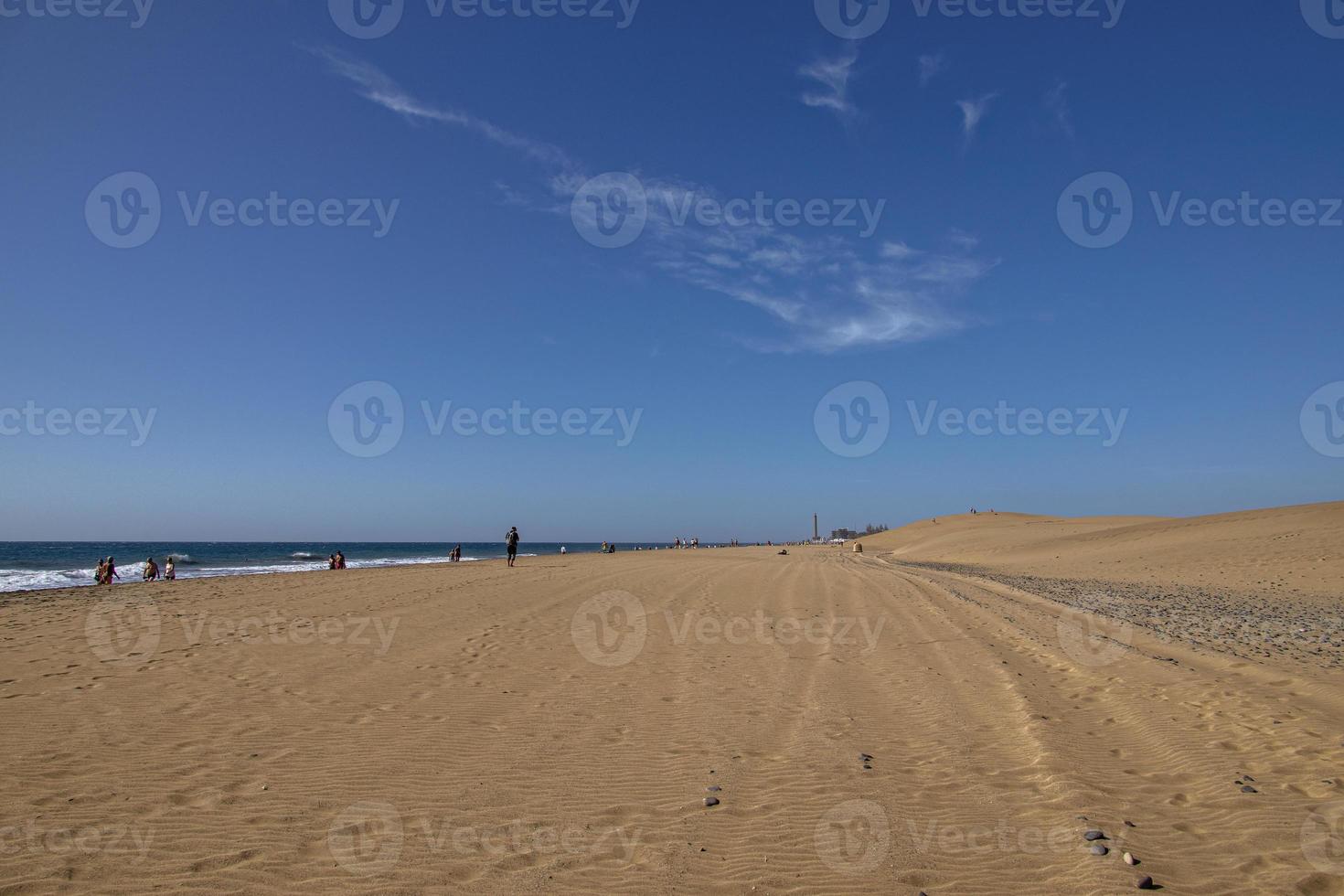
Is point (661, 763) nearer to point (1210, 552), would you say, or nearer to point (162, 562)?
point (1210, 552)

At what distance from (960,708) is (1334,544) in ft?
95.8

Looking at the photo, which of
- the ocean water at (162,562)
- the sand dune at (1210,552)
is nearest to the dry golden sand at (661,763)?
the sand dune at (1210,552)

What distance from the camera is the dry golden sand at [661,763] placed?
4715 millimetres

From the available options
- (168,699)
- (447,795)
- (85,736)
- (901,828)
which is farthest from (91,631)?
(901,828)

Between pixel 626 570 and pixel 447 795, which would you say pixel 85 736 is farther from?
pixel 626 570

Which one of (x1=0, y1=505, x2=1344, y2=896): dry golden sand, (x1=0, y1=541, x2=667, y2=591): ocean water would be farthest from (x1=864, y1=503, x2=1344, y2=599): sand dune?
(x1=0, y1=541, x2=667, y2=591): ocean water

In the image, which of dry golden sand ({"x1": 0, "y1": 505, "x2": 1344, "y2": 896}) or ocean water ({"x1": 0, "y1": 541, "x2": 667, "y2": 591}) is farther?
ocean water ({"x1": 0, "y1": 541, "x2": 667, "y2": 591})

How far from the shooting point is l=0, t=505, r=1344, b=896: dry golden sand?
471cm

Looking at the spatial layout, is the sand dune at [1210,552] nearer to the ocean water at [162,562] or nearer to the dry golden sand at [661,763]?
the dry golden sand at [661,763]

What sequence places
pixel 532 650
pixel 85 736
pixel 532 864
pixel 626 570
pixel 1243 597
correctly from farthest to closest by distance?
pixel 626 570 → pixel 1243 597 → pixel 532 650 → pixel 85 736 → pixel 532 864

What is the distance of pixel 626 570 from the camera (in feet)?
101

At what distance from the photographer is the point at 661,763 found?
662 cm

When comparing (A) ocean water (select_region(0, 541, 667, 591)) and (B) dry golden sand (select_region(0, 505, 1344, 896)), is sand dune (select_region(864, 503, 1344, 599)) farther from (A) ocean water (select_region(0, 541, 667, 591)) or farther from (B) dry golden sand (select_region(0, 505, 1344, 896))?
(A) ocean water (select_region(0, 541, 667, 591))

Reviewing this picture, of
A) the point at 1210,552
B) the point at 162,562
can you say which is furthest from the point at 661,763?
the point at 162,562
